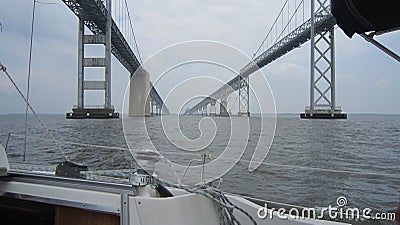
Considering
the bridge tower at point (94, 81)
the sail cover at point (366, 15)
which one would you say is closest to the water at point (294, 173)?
the sail cover at point (366, 15)

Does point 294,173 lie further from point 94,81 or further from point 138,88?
point 94,81

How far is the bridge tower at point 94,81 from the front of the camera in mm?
11516

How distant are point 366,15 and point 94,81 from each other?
12.7m

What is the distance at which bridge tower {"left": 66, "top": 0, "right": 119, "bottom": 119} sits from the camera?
37.8 feet

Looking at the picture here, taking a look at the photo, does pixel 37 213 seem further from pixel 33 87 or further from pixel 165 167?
pixel 33 87

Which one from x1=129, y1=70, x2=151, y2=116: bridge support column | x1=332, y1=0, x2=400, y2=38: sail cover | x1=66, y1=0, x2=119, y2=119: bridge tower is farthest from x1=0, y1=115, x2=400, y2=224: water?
x1=66, y1=0, x2=119, y2=119: bridge tower

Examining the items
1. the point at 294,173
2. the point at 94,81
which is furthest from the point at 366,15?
the point at 94,81

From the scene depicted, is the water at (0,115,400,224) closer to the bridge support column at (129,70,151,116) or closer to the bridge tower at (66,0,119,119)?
the bridge support column at (129,70,151,116)

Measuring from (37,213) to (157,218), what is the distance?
0.46 m

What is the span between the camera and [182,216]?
2.23ft

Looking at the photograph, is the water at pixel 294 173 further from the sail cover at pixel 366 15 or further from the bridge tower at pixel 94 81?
the bridge tower at pixel 94 81

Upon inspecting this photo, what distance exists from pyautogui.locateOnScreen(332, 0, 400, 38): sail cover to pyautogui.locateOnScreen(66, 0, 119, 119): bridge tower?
11.1 metres

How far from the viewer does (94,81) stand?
12.3 metres

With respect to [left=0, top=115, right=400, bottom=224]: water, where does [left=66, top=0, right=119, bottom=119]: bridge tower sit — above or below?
above
